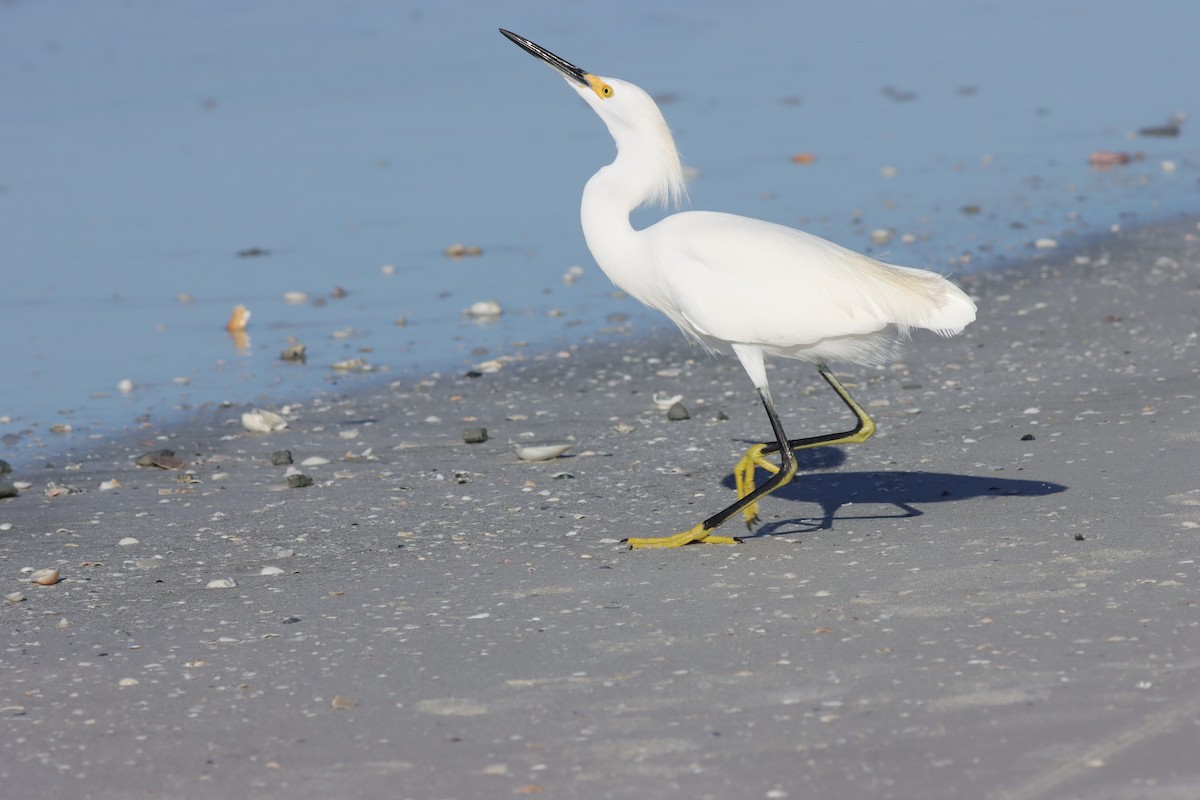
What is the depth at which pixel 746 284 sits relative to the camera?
21.7 ft

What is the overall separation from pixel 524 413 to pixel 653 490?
70.0 inches

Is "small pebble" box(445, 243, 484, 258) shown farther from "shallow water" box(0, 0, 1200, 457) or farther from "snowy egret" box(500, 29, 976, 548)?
"snowy egret" box(500, 29, 976, 548)

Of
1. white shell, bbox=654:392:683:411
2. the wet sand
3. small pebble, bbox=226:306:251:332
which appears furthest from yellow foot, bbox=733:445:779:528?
small pebble, bbox=226:306:251:332

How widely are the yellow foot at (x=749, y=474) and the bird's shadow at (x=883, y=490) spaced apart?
7cm

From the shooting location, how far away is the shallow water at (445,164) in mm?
11211

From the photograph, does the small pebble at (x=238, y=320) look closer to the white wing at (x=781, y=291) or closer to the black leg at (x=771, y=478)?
the white wing at (x=781, y=291)

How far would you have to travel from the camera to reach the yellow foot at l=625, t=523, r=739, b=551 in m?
6.54

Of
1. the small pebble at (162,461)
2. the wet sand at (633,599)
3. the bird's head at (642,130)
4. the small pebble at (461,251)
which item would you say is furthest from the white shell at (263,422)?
the small pebble at (461,251)

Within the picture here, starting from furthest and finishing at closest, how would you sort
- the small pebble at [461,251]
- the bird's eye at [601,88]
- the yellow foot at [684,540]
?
the small pebble at [461,251], the bird's eye at [601,88], the yellow foot at [684,540]

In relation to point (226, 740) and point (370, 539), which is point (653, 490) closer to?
point (370, 539)

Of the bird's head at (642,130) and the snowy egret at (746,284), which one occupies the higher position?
the bird's head at (642,130)

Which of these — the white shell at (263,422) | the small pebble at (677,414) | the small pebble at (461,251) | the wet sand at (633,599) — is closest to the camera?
the wet sand at (633,599)

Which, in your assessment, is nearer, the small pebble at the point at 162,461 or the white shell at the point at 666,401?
the small pebble at the point at 162,461

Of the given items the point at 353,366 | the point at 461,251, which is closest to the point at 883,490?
the point at 353,366
